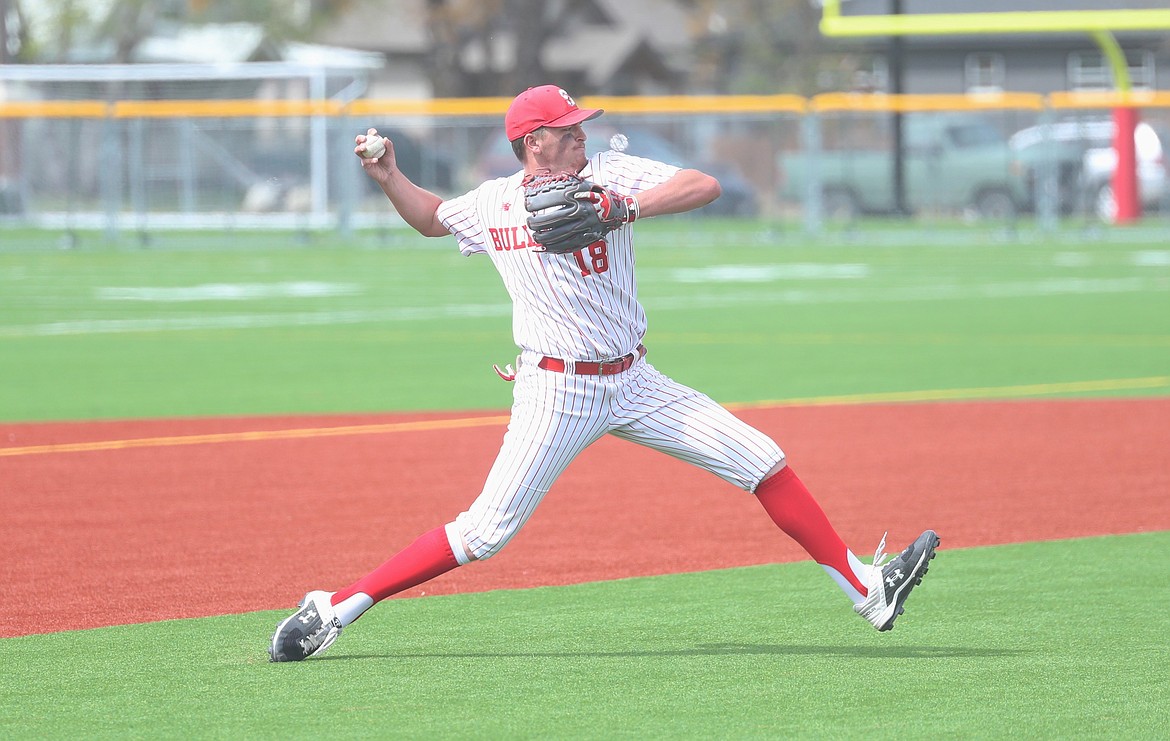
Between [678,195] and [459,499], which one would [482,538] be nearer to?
[678,195]

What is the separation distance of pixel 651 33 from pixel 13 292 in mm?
51703

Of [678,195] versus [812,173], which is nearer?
[678,195]

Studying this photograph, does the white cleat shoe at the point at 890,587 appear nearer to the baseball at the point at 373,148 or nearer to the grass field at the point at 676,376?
the grass field at the point at 676,376

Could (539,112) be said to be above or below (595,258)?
above

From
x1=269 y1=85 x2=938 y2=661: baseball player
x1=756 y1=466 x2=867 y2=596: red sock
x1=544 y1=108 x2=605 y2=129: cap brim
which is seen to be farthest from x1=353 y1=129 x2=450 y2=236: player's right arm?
x1=756 y1=466 x2=867 y2=596: red sock

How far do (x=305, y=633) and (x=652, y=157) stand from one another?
31.1m

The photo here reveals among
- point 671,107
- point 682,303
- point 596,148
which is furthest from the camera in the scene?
point 671,107

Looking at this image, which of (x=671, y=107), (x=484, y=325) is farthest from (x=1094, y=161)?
(x=484, y=325)

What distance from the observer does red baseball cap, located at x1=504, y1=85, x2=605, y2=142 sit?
5770mm

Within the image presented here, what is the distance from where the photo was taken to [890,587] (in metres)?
6.11

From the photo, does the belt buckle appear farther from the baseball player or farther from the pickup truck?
the pickup truck

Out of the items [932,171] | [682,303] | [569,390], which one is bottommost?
[932,171]

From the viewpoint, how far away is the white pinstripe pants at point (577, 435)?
5.96 meters

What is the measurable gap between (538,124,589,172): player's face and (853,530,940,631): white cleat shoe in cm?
168
